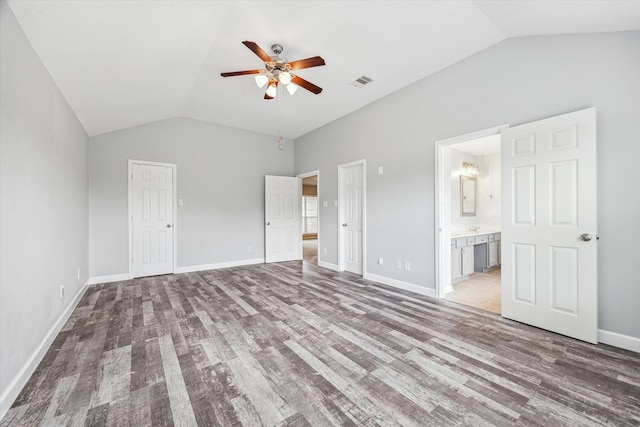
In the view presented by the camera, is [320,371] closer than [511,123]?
Yes

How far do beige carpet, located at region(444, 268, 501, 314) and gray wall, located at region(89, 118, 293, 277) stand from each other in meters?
4.09

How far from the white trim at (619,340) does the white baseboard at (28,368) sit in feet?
14.4

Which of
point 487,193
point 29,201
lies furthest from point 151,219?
point 487,193

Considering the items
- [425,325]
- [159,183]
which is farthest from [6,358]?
[159,183]

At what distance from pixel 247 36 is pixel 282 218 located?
13.2 feet

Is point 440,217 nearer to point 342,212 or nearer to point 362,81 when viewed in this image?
point 342,212

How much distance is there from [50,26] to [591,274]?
486cm

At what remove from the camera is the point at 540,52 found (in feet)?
8.75

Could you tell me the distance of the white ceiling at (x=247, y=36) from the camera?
6.96 ft

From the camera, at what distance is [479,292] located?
3.84 meters

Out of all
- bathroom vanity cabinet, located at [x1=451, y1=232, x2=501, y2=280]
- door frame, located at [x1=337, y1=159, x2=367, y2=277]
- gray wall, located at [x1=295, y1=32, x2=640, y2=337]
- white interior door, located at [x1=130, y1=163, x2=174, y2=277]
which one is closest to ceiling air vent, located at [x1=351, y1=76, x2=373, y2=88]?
gray wall, located at [x1=295, y1=32, x2=640, y2=337]

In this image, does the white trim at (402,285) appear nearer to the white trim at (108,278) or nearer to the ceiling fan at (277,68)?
the ceiling fan at (277,68)

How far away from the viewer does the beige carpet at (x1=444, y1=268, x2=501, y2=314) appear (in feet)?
11.0

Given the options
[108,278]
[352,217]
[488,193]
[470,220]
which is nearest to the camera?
[108,278]
